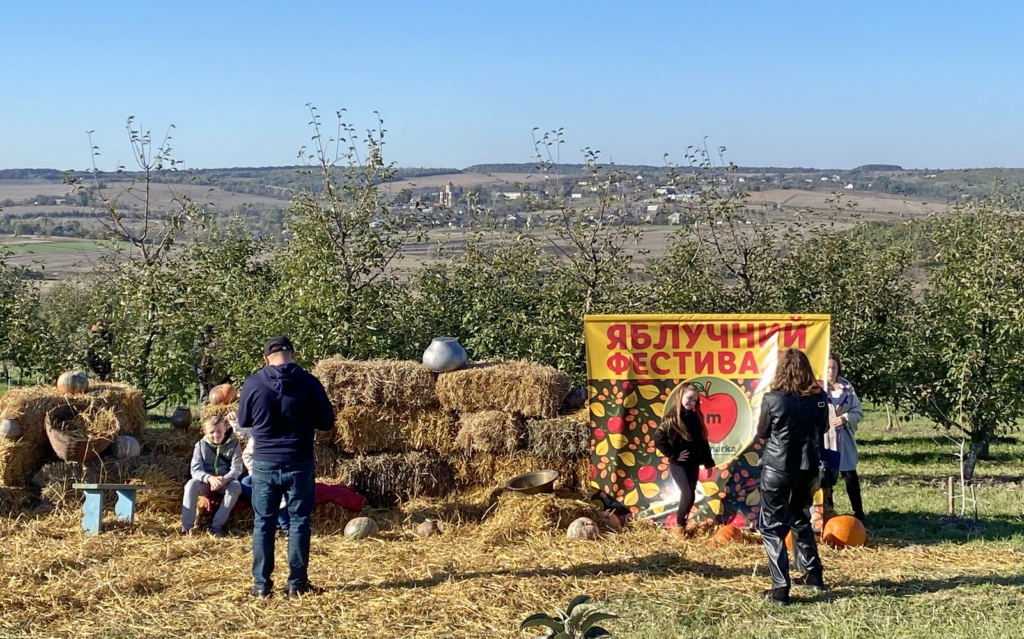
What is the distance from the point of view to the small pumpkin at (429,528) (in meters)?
8.81

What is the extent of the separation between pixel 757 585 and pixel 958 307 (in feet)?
27.5

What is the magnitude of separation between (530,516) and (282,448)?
2.80 meters

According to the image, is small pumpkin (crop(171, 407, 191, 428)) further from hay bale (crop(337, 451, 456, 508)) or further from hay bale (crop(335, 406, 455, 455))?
hay bale (crop(337, 451, 456, 508))

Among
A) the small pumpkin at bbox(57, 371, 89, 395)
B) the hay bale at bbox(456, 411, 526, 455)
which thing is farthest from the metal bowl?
the small pumpkin at bbox(57, 371, 89, 395)

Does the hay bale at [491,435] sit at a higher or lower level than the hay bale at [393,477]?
higher

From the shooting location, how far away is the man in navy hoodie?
6.80 meters

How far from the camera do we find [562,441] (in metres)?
9.78

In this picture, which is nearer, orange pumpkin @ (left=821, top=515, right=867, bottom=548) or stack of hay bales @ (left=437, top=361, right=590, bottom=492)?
orange pumpkin @ (left=821, top=515, right=867, bottom=548)

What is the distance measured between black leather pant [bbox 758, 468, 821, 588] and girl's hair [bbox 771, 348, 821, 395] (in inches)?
22.2

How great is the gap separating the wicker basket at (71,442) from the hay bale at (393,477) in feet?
7.56

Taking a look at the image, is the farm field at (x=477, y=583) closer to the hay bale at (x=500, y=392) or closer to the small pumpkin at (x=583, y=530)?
the small pumpkin at (x=583, y=530)

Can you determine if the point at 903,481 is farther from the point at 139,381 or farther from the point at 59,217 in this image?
the point at 59,217

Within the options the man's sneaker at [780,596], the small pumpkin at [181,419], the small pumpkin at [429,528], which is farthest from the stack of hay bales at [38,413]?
the man's sneaker at [780,596]

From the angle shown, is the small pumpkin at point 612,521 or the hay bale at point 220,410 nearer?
the small pumpkin at point 612,521
